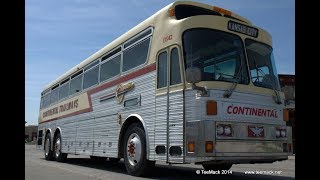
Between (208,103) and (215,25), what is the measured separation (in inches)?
67.7

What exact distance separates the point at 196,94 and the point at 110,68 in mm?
4659

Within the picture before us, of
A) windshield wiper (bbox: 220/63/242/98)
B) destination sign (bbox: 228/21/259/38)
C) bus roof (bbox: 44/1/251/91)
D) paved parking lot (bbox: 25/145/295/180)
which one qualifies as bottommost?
paved parking lot (bbox: 25/145/295/180)

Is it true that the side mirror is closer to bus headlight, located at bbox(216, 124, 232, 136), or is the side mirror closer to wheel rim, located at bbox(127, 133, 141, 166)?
bus headlight, located at bbox(216, 124, 232, 136)

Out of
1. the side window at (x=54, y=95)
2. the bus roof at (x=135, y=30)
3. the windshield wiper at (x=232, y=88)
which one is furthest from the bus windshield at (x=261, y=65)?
the side window at (x=54, y=95)

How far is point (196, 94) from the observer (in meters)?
7.89

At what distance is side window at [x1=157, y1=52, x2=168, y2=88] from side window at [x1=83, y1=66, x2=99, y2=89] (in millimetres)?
4328

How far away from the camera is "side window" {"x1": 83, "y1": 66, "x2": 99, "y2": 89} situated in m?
13.3

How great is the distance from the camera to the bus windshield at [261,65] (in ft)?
29.0

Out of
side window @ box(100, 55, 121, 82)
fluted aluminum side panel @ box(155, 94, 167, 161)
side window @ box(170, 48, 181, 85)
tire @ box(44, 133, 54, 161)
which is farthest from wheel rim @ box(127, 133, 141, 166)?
tire @ box(44, 133, 54, 161)

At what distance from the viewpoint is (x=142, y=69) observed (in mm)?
9883

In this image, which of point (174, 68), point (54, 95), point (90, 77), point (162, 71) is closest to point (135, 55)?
point (162, 71)

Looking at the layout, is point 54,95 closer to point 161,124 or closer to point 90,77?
point 90,77
